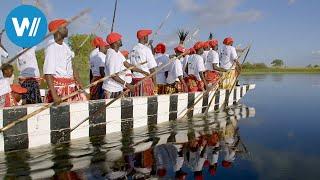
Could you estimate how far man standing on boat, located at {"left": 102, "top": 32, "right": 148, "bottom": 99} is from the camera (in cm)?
673

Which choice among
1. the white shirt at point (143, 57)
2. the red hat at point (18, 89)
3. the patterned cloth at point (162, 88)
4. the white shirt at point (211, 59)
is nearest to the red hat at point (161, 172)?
the red hat at point (18, 89)

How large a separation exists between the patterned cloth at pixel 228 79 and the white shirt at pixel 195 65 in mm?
960

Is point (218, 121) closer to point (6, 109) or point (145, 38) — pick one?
point (145, 38)

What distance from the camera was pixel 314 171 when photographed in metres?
4.30

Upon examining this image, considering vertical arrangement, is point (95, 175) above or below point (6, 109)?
below

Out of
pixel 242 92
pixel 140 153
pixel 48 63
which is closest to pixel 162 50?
pixel 242 92

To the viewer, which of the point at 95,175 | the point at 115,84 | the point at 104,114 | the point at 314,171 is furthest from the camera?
the point at 115,84

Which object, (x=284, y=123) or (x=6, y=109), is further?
(x=284, y=123)

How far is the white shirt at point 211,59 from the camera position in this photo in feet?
36.1

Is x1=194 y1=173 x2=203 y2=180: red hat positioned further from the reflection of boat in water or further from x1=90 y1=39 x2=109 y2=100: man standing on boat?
x1=90 y1=39 x2=109 y2=100: man standing on boat

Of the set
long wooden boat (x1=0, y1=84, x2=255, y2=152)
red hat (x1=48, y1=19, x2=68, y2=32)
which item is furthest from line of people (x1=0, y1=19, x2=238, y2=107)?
long wooden boat (x1=0, y1=84, x2=255, y2=152)

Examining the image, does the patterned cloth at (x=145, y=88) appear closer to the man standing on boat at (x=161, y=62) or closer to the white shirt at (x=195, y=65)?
the man standing on boat at (x=161, y=62)

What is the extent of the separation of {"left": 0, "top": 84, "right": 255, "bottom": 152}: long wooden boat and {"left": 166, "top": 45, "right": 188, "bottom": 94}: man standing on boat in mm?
781

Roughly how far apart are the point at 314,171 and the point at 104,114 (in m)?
3.27
